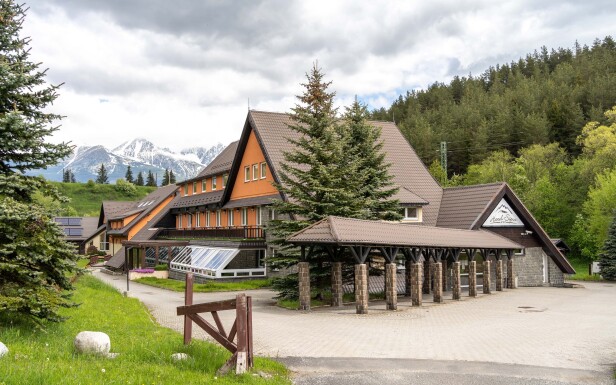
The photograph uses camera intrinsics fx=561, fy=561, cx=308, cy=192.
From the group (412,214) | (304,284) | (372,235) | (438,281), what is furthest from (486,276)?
(304,284)

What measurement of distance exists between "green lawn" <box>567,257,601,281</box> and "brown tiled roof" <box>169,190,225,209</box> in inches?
1094

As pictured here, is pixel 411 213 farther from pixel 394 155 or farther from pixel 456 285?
pixel 456 285

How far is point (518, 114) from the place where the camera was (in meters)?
85.1

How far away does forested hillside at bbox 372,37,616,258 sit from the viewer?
191ft

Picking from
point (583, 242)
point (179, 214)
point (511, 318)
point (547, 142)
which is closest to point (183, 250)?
point (179, 214)

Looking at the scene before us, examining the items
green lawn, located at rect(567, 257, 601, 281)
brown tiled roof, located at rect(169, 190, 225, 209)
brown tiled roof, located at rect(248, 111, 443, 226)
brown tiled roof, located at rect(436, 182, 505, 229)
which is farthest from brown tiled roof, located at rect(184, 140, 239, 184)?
green lawn, located at rect(567, 257, 601, 281)

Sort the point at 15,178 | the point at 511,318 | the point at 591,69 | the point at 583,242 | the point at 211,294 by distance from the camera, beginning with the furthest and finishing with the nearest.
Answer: the point at 591,69
the point at 583,242
the point at 211,294
the point at 511,318
the point at 15,178

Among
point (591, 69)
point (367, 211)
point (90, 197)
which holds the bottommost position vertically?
point (367, 211)

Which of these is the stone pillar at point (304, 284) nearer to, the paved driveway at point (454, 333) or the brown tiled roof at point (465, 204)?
the paved driveway at point (454, 333)

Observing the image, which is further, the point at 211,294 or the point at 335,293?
the point at 211,294

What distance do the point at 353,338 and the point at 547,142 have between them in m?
74.5

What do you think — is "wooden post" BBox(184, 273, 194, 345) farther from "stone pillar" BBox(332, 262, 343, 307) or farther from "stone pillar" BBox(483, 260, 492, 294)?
"stone pillar" BBox(483, 260, 492, 294)

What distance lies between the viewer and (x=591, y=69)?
101 meters

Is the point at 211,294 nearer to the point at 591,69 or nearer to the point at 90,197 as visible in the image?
the point at 591,69
